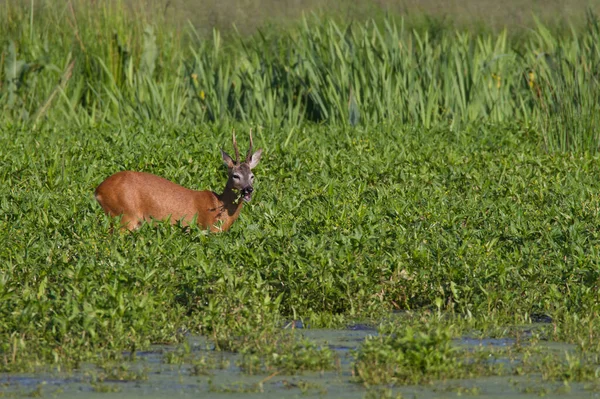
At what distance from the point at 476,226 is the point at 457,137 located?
4.38 meters

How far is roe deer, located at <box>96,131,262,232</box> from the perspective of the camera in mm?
9648

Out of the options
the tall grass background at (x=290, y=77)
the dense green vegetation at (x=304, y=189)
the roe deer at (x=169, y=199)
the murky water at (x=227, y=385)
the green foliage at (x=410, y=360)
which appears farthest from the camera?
the tall grass background at (x=290, y=77)

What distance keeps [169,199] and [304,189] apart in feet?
4.46

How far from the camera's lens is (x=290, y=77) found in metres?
15.3

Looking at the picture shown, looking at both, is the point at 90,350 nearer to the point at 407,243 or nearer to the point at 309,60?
the point at 407,243

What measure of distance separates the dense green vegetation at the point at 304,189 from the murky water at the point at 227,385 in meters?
0.11

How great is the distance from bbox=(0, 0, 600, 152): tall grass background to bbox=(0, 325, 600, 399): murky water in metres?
7.94

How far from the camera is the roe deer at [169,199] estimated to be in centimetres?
965

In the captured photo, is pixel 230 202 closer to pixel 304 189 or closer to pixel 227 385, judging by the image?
pixel 304 189

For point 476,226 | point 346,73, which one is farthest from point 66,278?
point 346,73

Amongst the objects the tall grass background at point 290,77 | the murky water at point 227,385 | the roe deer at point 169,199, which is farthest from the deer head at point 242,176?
the tall grass background at point 290,77

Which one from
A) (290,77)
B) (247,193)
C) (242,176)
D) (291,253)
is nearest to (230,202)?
(242,176)

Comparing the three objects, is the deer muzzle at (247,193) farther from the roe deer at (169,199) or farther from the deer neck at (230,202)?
the deer neck at (230,202)

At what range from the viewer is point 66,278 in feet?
23.5
